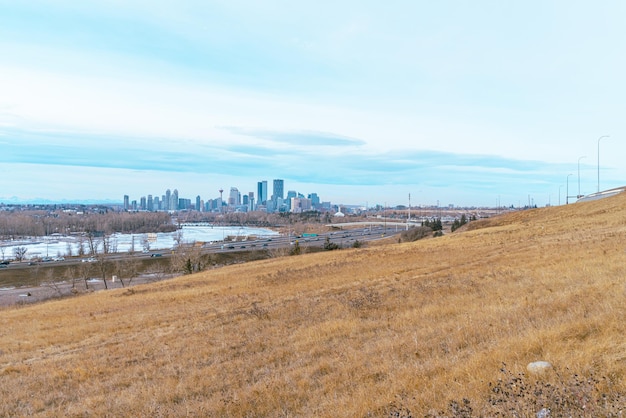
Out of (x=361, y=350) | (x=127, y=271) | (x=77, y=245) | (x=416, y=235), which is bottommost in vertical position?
(x=77, y=245)

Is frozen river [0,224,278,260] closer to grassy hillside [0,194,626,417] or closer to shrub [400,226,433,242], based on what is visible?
shrub [400,226,433,242]

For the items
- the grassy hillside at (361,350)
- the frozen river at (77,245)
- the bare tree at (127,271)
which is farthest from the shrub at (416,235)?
the grassy hillside at (361,350)

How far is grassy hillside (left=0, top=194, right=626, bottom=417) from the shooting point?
5672 mm

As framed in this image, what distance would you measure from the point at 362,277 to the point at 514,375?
49.9 ft

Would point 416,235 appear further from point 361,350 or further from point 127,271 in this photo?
point 361,350

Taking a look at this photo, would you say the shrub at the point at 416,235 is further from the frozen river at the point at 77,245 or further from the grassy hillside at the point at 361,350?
the grassy hillside at the point at 361,350

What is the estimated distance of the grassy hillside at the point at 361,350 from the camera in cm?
567

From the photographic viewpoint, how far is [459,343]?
8.06 metres

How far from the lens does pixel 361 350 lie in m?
8.83

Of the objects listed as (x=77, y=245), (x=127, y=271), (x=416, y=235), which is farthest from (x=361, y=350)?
(x=77, y=245)

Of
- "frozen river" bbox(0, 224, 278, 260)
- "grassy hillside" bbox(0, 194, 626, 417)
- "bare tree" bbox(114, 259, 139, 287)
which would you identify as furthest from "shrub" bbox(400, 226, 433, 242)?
"grassy hillside" bbox(0, 194, 626, 417)

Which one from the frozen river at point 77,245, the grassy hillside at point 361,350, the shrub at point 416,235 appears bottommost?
the frozen river at point 77,245

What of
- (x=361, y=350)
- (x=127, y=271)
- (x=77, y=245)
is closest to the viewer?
(x=361, y=350)

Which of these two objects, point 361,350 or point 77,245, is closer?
point 361,350
